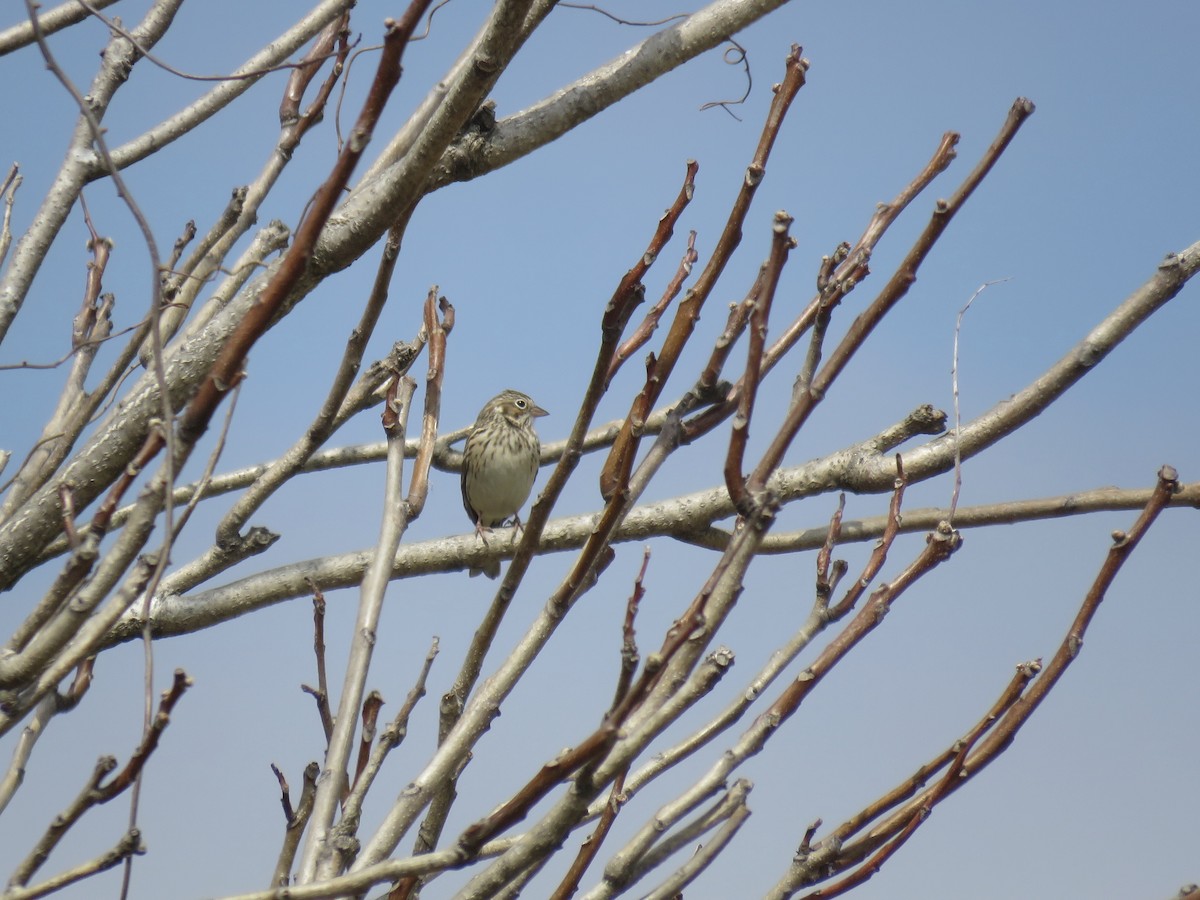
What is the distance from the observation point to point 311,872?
7.36 feet

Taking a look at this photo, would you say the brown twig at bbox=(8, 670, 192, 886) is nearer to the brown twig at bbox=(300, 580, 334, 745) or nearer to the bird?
the brown twig at bbox=(300, 580, 334, 745)

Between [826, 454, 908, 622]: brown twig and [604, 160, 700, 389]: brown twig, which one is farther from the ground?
[604, 160, 700, 389]: brown twig

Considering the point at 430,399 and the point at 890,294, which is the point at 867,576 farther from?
the point at 430,399

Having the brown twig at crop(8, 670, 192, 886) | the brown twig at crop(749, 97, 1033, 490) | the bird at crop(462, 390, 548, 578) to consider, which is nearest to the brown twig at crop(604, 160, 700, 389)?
the brown twig at crop(749, 97, 1033, 490)

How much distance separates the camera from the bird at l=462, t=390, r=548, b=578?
28.9ft

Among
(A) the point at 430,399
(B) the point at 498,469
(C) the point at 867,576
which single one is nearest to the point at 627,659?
(C) the point at 867,576

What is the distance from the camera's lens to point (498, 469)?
880cm

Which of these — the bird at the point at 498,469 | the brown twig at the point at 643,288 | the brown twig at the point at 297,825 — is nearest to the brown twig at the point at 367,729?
the brown twig at the point at 297,825

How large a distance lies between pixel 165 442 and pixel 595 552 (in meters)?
0.71

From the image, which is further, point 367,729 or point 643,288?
point 367,729

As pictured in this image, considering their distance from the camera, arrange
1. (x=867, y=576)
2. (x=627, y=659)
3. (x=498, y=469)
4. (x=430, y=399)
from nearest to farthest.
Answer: (x=627, y=659) → (x=867, y=576) → (x=430, y=399) → (x=498, y=469)

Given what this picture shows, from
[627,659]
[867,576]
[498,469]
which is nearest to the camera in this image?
[627,659]

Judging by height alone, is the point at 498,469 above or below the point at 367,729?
above

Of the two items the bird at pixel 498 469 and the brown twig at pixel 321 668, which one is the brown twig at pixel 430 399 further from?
Answer: the bird at pixel 498 469
